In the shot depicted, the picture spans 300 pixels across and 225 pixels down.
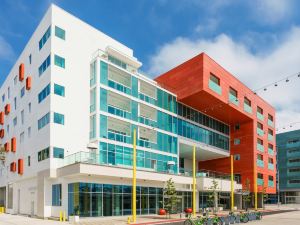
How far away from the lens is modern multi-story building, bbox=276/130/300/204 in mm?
115562

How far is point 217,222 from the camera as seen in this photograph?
98.8ft

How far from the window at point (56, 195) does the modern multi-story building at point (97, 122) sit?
104mm

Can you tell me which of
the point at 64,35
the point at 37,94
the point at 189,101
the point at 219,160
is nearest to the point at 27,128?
the point at 37,94

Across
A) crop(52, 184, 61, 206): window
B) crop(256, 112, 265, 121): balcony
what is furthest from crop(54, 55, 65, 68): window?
crop(256, 112, 265, 121): balcony

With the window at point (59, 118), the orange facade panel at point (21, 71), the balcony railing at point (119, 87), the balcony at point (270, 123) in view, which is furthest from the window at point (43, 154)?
the balcony at point (270, 123)

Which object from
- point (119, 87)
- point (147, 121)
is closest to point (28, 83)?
point (119, 87)

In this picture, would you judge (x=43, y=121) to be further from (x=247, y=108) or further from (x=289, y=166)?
(x=289, y=166)

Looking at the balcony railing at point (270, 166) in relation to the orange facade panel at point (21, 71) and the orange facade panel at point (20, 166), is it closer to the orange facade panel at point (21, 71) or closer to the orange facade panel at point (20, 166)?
the orange facade panel at point (20, 166)

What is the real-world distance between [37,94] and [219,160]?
1431 inches

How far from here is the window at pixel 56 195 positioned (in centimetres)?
3849

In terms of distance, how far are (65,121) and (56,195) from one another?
8091 millimetres

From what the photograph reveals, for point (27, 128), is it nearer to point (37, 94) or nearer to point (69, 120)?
point (37, 94)

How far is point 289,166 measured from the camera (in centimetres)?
11856

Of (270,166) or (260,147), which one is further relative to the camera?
(270,166)
